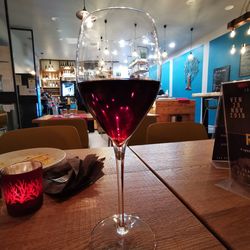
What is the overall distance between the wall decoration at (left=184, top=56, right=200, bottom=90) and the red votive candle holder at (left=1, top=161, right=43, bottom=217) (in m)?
6.30

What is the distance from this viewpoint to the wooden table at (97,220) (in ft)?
0.85

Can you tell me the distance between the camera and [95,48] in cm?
32

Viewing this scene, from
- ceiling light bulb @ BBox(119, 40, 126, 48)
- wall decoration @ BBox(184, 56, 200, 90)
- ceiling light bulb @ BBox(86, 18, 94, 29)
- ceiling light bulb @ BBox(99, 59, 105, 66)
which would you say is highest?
wall decoration @ BBox(184, 56, 200, 90)

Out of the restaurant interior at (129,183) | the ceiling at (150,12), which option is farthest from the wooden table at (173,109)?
the restaurant interior at (129,183)

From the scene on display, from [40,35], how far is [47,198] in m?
5.84

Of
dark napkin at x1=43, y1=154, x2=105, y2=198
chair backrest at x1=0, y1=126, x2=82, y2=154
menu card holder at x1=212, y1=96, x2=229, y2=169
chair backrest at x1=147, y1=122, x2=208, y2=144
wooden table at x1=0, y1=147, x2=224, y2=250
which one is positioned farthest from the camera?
chair backrest at x1=147, y1=122, x2=208, y2=144

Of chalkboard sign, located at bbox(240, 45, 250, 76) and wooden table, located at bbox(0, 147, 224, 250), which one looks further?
chalkboard sign, located at bbox(240, 45, 250, 76)

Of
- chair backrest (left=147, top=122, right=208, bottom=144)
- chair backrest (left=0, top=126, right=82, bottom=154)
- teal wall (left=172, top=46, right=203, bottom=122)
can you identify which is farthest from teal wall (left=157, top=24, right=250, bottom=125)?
chair backrest (left=0, top=126, right=82, bottom=154)

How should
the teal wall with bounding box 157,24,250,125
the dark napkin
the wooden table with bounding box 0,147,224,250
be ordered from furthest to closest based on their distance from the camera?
the teal wall with bounding box 157,24,250,125 < the dark napkin < the wooden table with bounding box 0,147,224,250

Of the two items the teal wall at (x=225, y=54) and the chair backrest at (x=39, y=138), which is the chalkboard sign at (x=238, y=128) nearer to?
the chair backrest at (x=39, y=138)

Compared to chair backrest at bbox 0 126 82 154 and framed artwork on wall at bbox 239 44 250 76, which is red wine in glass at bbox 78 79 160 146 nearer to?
chair backrest at bbox 0 126 82 154

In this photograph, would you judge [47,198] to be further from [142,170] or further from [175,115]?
[175,115]

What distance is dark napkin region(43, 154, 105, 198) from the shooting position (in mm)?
387

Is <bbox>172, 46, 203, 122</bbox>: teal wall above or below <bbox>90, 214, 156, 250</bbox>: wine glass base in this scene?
above
